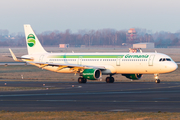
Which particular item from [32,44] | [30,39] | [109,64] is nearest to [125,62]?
[109,64]

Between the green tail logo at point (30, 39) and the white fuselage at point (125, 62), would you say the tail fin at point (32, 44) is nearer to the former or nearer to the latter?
the green tail logo at point (30, 39)

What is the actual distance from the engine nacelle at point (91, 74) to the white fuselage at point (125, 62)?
46.8 inches

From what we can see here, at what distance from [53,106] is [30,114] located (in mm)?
4012

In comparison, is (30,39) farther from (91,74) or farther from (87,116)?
(87,116)

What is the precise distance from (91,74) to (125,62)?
183 inches

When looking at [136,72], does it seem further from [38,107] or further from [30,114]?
[30,114]

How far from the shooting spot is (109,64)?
45344 millimetres

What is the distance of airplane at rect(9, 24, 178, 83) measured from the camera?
43500mm

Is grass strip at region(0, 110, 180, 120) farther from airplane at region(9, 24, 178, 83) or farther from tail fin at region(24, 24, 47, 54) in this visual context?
tail fin at region(24, 24, 47, 54)

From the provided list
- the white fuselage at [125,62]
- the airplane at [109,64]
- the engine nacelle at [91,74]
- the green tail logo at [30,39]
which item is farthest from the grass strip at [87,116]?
the green tail logo at [30,39]

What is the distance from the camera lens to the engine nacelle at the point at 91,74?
4356 centimetres

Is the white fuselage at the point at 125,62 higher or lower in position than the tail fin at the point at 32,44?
lower

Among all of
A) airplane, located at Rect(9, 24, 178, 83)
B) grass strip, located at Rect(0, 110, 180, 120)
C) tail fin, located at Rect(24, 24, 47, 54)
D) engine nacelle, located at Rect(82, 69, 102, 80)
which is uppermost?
tail fin, located at Rect(24, 24, 47, 54)

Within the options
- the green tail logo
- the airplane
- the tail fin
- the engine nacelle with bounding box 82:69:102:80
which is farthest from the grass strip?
the green tail logo
